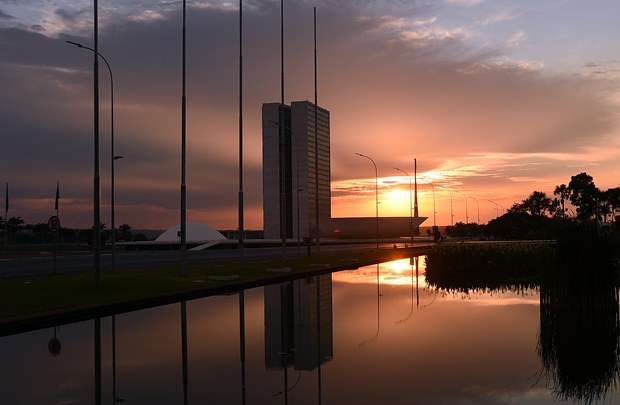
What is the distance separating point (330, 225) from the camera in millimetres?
184500

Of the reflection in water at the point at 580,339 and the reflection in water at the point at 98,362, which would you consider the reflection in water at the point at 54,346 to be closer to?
the reflection in water at the point at 98,362

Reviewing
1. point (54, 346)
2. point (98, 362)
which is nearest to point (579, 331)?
point (98, 362)

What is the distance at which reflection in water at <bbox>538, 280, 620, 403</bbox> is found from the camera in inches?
374

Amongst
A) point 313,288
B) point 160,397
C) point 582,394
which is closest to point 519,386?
point 582,394

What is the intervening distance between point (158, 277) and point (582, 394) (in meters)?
22.9

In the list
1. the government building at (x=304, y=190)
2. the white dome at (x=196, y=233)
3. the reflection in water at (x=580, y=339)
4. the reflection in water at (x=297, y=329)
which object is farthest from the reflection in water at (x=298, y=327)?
the government building at (x=304, y=190)

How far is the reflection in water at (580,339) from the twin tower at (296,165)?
118 m

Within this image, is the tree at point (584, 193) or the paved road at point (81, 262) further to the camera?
the tree at point (584, 193)

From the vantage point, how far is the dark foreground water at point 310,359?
8.89 metres

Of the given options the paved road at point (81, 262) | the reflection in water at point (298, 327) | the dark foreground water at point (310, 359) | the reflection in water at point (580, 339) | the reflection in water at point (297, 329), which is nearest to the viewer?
the dark foreground water at point (310, 359)

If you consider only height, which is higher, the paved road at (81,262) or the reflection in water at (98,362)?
the paved road at (81,262)

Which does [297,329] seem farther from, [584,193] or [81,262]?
[584,193]

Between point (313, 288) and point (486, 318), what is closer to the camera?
point (486, 318)

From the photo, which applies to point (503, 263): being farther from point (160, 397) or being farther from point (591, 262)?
point (160, 397)
